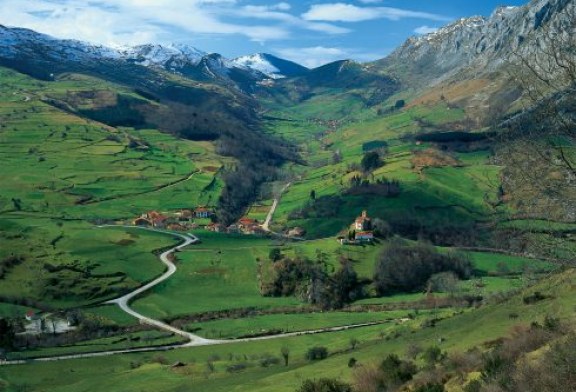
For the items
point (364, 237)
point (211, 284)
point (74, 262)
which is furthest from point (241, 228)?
point (74, 262)

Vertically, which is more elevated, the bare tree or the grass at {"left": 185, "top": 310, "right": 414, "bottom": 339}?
the bare tree

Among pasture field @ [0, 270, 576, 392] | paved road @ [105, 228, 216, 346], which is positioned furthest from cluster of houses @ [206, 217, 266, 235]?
pasture field @ [0, 270, 576, 392]

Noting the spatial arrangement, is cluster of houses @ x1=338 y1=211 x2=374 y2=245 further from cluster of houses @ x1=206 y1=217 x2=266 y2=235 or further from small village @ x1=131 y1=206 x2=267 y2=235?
cluster of houses @ x1=206 y1=217 x2=266 y2=235

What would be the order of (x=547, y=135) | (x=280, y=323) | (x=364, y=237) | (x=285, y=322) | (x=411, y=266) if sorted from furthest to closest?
(x=364, y=237)
(x=411, y=266)
(x=285, y=322)
(x=280, y=323)
(x=547, y=135)

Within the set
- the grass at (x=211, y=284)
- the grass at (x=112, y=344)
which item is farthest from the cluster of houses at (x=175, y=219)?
the grass at (x=112, y=344)

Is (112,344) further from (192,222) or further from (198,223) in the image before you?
(192,222)

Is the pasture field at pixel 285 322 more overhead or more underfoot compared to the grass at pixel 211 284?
more underfoot

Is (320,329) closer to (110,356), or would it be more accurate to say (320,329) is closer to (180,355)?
(180,355)

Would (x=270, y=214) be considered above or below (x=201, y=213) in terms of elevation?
below

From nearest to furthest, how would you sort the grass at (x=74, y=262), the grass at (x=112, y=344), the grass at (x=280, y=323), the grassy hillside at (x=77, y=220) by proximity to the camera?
the grass at (x=112, y=344), the grass at (x=280, y=323), the grass at (x=74, y=262), the grassy hillside at (x=77, y=220)

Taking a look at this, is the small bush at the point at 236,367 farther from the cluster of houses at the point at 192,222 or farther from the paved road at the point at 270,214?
the paved road at the point at 270,214

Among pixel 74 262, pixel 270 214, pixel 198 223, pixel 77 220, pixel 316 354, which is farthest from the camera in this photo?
pixel 270 214

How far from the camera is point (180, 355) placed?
234ft

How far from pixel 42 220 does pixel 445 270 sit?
90810mm
